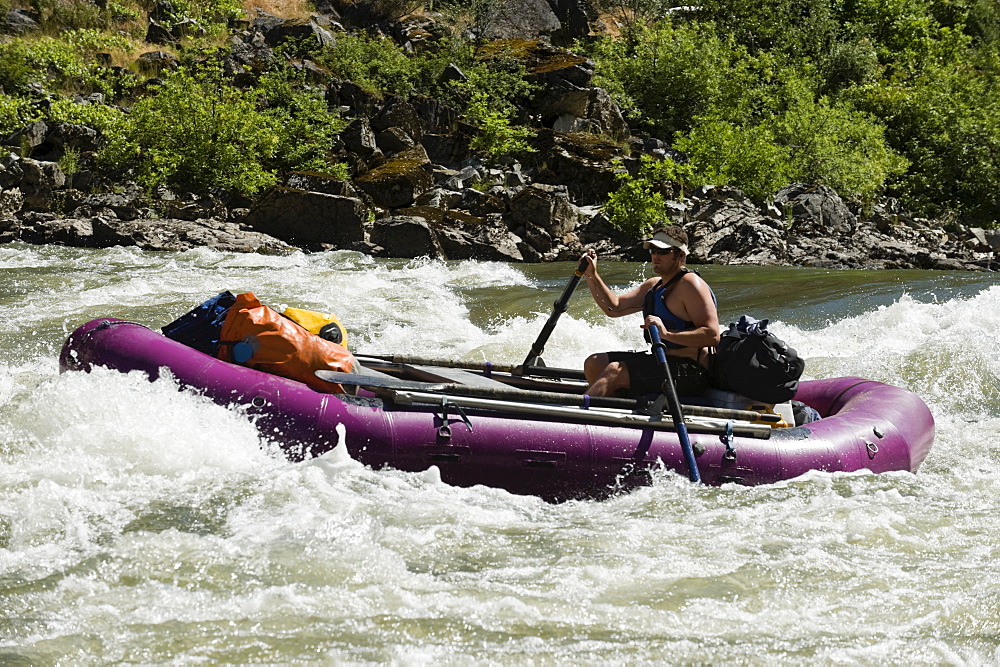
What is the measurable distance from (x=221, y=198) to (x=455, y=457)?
13.8m

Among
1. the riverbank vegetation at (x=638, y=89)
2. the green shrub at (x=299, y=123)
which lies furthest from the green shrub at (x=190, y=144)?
the green shrub at (x=299, y=123)

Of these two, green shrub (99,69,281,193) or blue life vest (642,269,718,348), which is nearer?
blue life vest (642,269,718,348)

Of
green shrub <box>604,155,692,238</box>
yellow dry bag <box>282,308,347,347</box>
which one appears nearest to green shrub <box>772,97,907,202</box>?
green shrub <box>604,155,692,238</box>

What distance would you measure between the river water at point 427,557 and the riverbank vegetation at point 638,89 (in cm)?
1262

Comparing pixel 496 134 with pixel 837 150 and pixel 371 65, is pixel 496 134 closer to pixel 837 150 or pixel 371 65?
pixel 371 65

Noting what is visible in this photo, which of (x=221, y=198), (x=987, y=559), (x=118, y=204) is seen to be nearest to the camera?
(x=987, y=559)

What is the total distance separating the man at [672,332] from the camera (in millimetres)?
5055

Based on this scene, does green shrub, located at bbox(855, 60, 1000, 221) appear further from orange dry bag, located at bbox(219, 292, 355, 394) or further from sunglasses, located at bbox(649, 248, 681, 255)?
orange dry bag, located at bbox(219, 292, 355, 394)

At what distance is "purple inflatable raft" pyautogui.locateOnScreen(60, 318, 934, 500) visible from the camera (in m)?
4.50

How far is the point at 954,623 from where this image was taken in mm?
3289

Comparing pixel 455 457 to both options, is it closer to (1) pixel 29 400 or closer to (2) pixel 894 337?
(1) pixel 29 400

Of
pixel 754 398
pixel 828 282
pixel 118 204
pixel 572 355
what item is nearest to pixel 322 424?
pixel 754 398

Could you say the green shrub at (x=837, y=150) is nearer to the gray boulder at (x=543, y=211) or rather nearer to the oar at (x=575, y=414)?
the gray boulder at (x=543, y=211)

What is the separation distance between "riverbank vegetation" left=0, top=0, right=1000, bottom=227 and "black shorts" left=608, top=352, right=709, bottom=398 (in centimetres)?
1159
